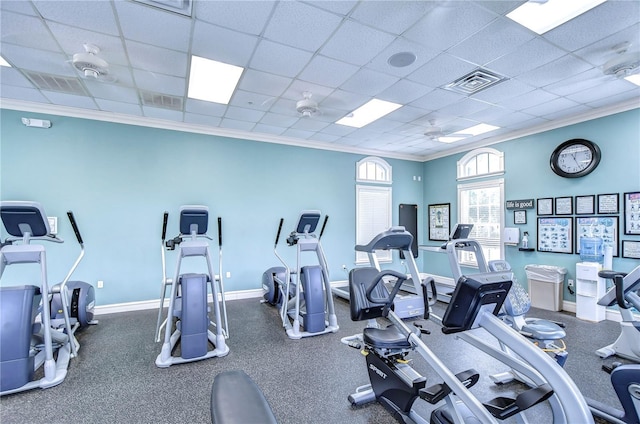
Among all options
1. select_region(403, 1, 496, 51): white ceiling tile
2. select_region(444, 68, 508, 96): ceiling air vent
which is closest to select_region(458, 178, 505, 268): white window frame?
select_region(444, 68, 508, 96): ceiling air vent

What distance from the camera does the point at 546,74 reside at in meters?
3.58

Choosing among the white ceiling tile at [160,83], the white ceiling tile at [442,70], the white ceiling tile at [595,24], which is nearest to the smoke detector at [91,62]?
the white ceiling tile at [160,83]

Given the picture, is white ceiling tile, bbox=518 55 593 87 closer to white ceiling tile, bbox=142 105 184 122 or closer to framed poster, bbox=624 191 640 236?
framed poster, bbox=624 191 640 236

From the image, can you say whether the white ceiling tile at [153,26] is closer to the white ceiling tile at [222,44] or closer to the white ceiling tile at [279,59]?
the white ceiling tile at [222,44]

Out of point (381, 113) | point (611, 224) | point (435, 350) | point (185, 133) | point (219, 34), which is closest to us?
point (219, 34)

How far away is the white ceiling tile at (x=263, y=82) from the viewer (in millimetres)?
3633

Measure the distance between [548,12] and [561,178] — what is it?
3603 mm

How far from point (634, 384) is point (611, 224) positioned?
150 inches

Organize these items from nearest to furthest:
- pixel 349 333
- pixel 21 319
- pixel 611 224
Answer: pixel 21 319
pixel 349 333
pixel 611 224

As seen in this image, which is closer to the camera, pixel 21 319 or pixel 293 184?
pixel 21 319

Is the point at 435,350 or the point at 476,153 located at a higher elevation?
the point at 476,153

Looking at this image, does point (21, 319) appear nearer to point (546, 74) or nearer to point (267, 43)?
point (267, 43)

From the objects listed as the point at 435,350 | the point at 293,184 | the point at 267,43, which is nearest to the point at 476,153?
the point at 293,184

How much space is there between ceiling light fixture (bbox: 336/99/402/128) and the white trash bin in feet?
12.4
